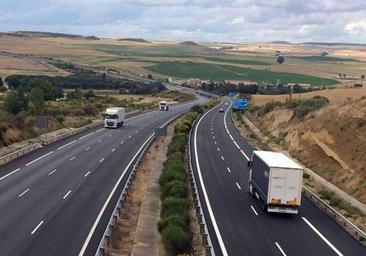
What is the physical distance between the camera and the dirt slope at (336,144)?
42844mm

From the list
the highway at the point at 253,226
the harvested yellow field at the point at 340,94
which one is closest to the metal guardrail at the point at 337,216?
the highway at the point at 253,226

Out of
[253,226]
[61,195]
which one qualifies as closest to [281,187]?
[253,226]

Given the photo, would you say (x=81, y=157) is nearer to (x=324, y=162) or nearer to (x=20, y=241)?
(x=324, y=162)

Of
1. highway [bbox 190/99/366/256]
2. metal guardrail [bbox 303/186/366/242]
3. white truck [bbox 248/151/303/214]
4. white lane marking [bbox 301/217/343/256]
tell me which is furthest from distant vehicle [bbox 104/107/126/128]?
white lane marking [bbox 301/217/343/256]

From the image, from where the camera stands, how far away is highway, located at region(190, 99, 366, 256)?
24406 millimetres

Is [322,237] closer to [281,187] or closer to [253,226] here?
[253,226]

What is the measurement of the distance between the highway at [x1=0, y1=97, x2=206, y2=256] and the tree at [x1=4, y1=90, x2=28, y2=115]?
26194 millimetres

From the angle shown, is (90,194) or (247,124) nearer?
(90,194)

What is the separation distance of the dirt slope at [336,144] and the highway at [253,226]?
6746mm

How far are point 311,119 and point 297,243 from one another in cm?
4429

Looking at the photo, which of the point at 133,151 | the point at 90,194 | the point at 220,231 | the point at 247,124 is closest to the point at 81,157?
the point at 133,151

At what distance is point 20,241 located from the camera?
22.7 metres

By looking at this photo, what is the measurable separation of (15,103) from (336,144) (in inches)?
1874

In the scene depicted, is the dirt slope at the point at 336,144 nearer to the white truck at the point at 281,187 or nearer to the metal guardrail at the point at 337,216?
the metal guardrail at the point at 337,216
